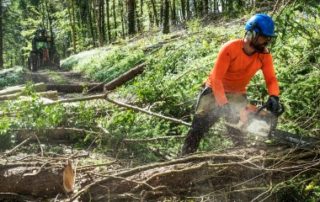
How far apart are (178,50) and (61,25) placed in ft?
85.8

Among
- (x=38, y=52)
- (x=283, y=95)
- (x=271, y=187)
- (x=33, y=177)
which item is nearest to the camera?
(x=271, y=187)

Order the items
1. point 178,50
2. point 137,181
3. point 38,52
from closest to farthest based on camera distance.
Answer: point 137,181
point 178,50
point 38,52

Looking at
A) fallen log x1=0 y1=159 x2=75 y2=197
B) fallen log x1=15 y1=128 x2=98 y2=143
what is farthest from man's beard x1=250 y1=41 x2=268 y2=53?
fallen log x1=15 y1=128 x2=98 y2=143

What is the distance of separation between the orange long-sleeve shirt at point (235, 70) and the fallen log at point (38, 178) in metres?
2.02

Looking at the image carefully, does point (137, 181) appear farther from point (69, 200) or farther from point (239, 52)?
point (239, 52)

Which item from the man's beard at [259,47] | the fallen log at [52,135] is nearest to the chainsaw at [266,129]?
the man's beard at [259,47]

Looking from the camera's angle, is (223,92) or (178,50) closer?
(223,92)

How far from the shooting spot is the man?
509 cm

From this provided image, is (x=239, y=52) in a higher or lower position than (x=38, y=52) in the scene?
higher

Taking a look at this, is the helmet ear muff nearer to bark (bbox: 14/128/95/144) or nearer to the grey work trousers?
the grey work trousers

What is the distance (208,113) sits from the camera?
5.71 meters

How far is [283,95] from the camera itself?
6910 mm

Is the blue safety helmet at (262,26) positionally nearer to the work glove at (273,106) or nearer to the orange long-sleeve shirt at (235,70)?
the orange long-sleeve shirt at (235,70)

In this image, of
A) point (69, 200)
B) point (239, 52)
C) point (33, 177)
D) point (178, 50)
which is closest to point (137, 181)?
point (69, 200)
